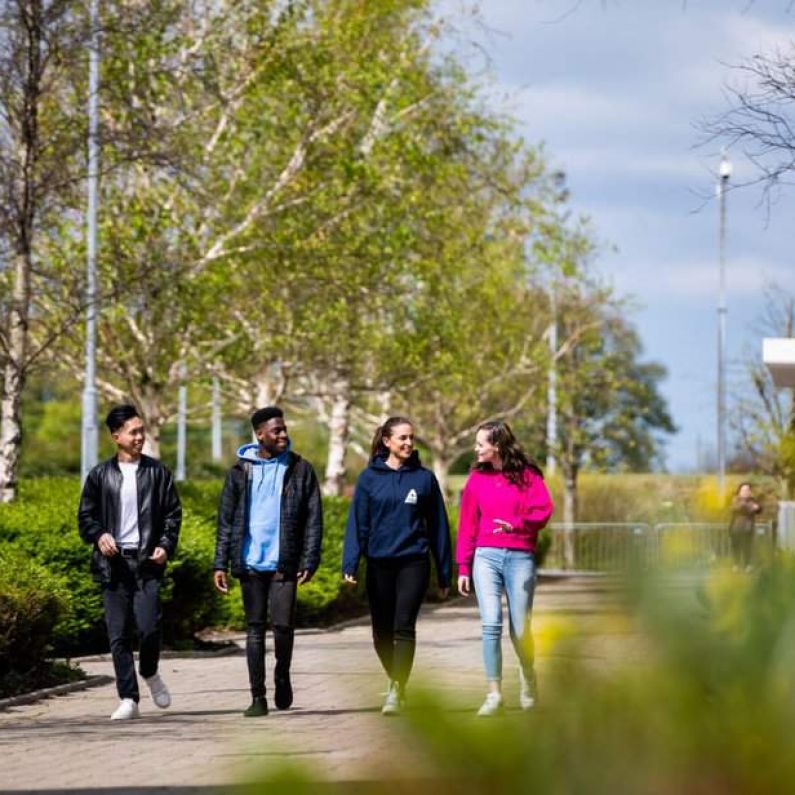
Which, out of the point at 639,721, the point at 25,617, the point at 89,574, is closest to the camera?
the point at 639,721

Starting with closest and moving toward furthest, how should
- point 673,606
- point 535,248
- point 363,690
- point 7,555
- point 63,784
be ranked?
point 673,606
point 363,690
point 63,784
point 7,555
point 535,248

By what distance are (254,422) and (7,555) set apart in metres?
3.55

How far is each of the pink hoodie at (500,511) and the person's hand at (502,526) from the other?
14 mm

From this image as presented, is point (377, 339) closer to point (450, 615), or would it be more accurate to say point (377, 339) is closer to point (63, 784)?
point (450, 615)

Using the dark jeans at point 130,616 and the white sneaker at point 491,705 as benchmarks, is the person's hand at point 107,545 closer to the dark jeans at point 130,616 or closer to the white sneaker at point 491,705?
the dark jeans at point 130,616

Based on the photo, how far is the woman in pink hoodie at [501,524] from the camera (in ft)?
39.3

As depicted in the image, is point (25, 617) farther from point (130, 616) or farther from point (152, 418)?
point (152, 418)

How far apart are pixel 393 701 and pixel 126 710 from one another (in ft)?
30.3

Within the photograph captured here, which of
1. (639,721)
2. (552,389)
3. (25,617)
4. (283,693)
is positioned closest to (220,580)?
(283,693)

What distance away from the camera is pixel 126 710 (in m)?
11.8

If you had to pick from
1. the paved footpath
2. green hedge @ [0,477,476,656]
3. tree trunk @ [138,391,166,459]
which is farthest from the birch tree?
tree trunk @ [138,391,166,459]

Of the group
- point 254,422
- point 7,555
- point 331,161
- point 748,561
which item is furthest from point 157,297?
point 748,561

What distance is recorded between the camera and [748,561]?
368cm

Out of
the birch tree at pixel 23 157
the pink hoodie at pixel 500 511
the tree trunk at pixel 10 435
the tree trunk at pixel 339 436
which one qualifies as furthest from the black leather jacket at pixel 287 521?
the tree trunk at pixel 339 436
